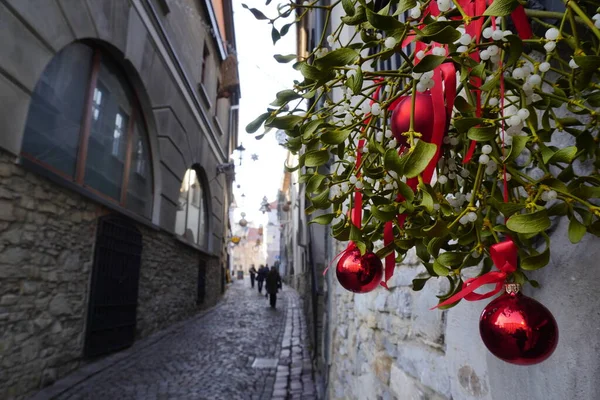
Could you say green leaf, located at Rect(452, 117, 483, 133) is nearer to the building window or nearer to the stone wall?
the stone wall

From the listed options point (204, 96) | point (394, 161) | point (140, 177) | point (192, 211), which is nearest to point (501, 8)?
point (394, 161)

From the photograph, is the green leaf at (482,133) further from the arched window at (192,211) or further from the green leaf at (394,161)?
the arched window at (192,211)

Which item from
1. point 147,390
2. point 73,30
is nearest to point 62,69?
point 73,30

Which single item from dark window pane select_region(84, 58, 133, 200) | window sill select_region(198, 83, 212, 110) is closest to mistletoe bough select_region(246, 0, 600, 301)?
dark window pane select_region(84, 58, 133, 200)

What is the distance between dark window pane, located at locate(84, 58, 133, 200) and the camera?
5.97 meters

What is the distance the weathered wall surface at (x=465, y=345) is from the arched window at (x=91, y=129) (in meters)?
3.87

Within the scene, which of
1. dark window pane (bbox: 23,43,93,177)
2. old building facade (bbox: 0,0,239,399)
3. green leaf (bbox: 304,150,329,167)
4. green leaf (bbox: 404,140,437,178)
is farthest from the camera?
dark window pane (bbox: 23,43,93,177)

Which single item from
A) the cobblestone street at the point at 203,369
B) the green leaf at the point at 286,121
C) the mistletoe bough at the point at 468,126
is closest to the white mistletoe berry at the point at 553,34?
the mistletoe bough at the point at 468,126

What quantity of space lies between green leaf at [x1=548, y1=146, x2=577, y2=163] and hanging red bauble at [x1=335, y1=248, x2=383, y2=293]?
45cm

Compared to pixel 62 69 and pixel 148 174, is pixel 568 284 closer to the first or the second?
pixel 62 69

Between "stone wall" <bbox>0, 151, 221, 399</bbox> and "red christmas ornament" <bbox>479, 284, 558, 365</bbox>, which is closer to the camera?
"red christmas ornament" <bbox>479, 284, 558, 365</bbox>

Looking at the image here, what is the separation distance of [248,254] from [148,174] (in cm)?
6304

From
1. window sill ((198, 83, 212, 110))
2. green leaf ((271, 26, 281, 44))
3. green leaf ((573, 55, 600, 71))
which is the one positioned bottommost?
green leaf ((573, 55, 600, 71))

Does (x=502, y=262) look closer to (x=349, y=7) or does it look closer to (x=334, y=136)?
(x=334, y=136)
